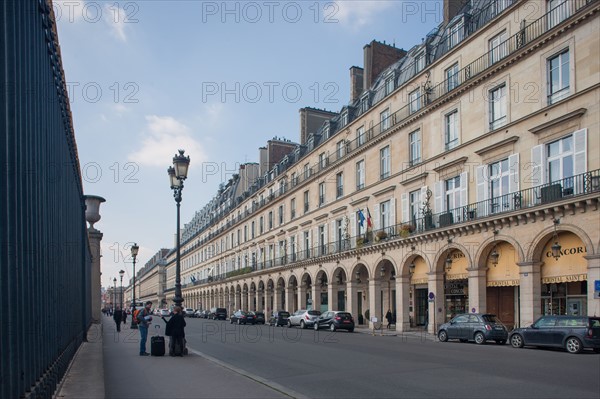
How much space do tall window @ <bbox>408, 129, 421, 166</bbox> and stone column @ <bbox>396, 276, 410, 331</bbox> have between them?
25.3ft

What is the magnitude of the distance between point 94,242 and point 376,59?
29145 mm

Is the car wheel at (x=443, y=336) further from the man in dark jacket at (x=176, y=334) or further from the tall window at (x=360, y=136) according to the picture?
the tall window at (x=360, y=136)

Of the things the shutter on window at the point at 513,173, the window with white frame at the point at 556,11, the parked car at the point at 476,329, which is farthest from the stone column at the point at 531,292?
the window with white frame at the point at 556,11

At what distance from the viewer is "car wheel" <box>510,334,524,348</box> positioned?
22.0 m

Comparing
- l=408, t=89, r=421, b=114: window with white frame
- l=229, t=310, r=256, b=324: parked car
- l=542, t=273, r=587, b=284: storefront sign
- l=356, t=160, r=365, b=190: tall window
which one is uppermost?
l=408, t=89, r=421, b=114: window with white frame

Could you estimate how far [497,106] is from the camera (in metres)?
29.0

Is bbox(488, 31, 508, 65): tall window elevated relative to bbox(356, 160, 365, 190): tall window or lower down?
elevated

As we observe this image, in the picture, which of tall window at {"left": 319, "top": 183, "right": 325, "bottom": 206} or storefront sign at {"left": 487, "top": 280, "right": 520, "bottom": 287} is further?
tall window at {"left": 319, "top": 183, "right": 325, "bottom": 206}

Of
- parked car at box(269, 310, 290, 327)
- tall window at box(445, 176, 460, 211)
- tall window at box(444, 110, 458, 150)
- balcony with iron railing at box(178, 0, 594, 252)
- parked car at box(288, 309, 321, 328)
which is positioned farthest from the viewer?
parked car at box(269, 310, 290, 327)

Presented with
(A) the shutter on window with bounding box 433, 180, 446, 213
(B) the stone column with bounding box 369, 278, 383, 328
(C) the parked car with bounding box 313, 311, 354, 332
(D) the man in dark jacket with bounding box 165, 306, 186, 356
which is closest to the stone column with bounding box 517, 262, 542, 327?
(A) the shutter on window with bounding box 433, 180, 446, 213

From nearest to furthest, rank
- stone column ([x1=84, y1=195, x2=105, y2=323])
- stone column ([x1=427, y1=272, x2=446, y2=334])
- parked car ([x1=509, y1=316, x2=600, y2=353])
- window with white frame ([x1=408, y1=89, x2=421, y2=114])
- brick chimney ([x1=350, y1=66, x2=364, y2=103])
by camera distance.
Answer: parked car ([x1=509, y1=316, x2=600, y2=353])
stone column ([x1=84, y1=195, x2=105, y2=323])
stone column ([x1=427, y1=272, x2=446, y2=334])
window with white frame ([x1=408, y1=89, x2=421, y2=114])
brick chimney ([x1=350, y1=66, x2=364, y2=103])

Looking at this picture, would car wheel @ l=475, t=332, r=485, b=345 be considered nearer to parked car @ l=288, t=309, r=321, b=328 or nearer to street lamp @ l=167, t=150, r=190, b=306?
street lamp @ l=167, t=150, r=190, b=306

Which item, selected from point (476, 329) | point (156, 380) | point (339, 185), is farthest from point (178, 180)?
point (339, 185)

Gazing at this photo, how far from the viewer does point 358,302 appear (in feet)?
149
